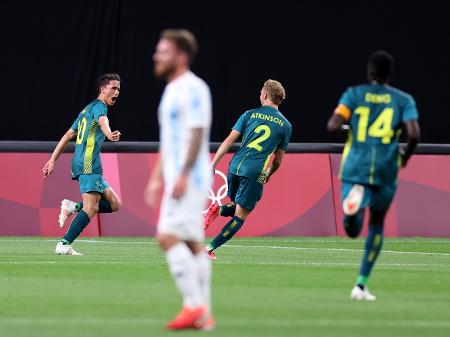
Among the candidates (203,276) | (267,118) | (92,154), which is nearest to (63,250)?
(92,154)

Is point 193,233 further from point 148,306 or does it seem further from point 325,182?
point 325,182

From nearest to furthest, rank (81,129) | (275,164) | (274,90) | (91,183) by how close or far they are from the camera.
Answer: (274,90), (275,164), (91,183), (81,129)

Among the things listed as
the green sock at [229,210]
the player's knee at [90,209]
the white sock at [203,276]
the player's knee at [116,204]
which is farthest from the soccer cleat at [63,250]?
the white sock at [203,276]

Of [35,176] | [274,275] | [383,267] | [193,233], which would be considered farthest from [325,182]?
[193,233]

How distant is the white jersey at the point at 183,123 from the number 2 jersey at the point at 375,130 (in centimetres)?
276

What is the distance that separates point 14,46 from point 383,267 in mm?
9350

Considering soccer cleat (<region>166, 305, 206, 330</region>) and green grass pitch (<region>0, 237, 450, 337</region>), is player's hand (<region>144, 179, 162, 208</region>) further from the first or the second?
green grass pitch (<region>0, 237, 450, 337</region>)

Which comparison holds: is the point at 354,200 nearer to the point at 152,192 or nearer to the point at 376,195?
the point at 376,195

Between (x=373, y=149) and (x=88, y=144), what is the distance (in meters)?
6.45

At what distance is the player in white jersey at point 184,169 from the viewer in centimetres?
907

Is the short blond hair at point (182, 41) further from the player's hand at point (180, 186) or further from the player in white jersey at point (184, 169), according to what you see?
the player's hand at point (180, 186)

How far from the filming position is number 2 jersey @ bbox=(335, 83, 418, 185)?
1171 centimetres

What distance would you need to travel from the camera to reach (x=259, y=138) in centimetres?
1706

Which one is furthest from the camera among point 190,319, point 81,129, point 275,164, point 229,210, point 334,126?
point 81,129
